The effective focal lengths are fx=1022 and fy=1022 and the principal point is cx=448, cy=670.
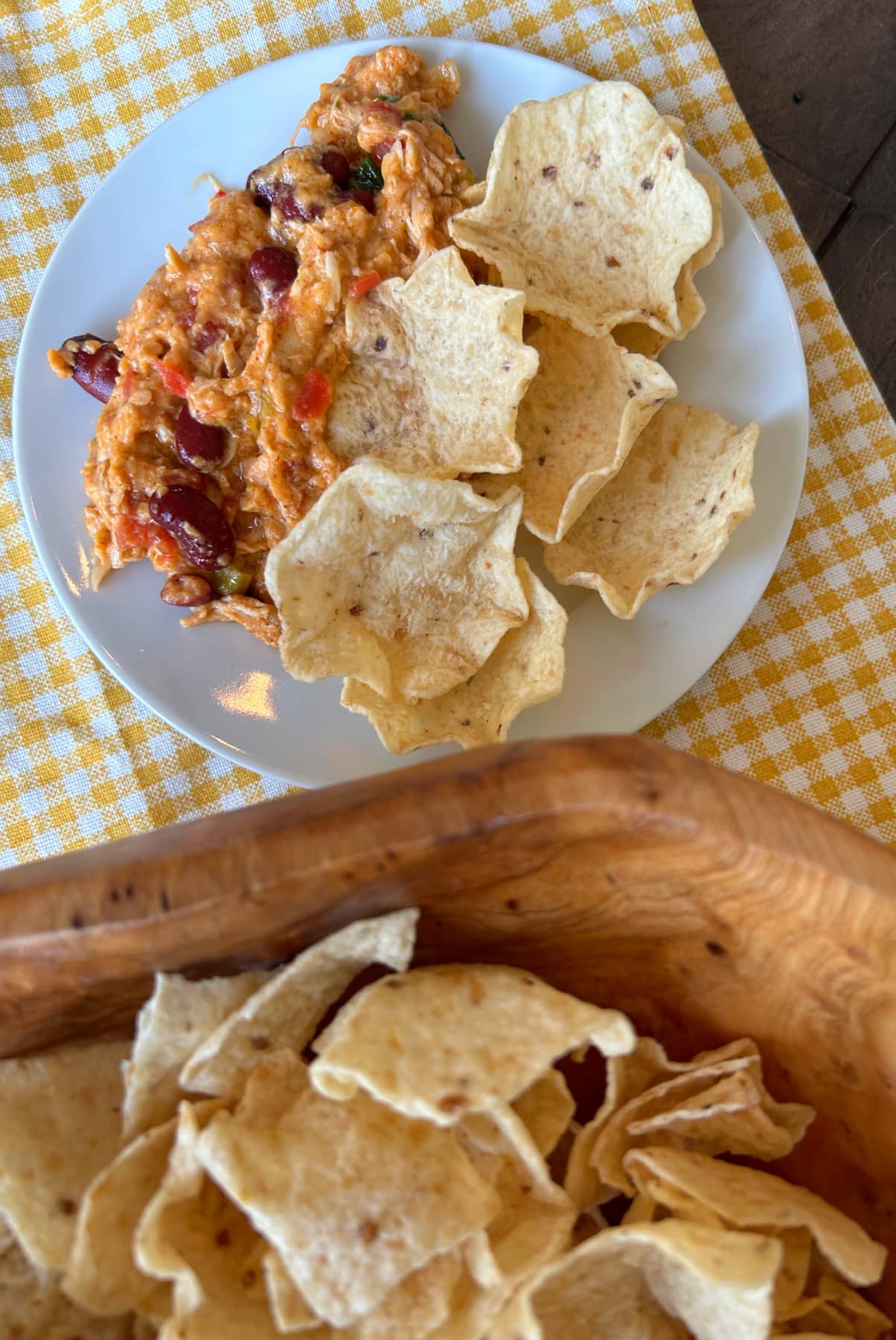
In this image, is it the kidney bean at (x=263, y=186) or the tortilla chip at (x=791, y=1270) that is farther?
the kidney bean at (x=263, y=186)

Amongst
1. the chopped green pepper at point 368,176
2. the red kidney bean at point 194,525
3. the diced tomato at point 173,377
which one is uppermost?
the chopped green pepper at point 368,176

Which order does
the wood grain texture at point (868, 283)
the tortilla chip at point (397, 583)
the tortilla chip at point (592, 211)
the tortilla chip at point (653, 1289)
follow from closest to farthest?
the tortilla chip at point (653, 1289)
the tortilla chip at point (397, 583)
the tortilla chip at point (592, 211)
the wood grain texture at point (868, 283)

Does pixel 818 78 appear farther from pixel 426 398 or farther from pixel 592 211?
pixel 426 398

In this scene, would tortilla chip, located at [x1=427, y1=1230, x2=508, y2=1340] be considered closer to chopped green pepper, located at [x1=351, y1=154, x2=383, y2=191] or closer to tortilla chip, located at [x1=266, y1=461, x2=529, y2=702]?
tortilla chip, located at [x1=266, y1=461, x2=529, y2=702]

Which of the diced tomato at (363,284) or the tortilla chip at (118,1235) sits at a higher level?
the diced tomato at (363,284)

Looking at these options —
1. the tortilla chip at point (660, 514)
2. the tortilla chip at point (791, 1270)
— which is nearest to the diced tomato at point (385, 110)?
the tortilla chip at point (660, 514)

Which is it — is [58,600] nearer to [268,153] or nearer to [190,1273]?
[268,153]

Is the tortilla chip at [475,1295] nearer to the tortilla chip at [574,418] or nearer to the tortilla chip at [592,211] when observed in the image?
the tortilla chip at [574,418]
